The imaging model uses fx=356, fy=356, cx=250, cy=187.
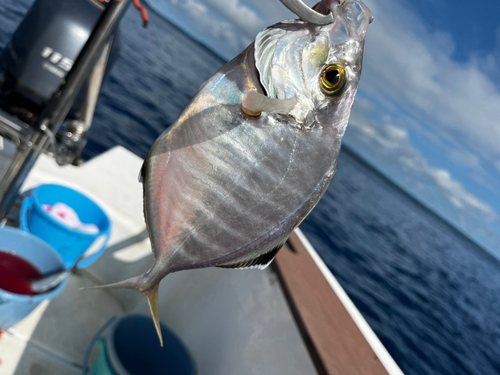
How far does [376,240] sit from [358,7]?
76.2 feet

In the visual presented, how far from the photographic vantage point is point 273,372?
7.04ft

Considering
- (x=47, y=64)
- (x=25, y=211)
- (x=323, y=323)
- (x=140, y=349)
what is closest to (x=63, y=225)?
(x=25, y=211)

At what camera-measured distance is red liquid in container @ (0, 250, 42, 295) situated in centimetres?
224

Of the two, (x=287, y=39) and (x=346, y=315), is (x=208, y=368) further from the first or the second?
(x=287, y=39)

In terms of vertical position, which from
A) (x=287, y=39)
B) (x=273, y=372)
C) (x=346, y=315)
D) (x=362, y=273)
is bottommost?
(x=362, y=273)

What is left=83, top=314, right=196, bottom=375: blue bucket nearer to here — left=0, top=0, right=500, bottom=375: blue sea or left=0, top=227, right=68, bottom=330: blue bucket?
left=0, top=227, right=68, bottom=330: blue bucket

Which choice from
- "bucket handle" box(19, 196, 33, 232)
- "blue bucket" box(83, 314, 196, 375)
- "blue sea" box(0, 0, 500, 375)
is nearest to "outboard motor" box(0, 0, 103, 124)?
"bucket handle" box(19, 196, 33, 232)

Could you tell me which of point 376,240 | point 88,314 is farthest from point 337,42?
point 376,240

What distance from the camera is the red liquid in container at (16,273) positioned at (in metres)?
2.24

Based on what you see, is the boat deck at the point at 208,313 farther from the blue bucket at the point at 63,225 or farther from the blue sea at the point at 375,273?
the blue sea at the point at 375,273

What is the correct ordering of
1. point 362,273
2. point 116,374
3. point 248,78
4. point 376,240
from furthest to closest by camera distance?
point 376,240
point 362,273
point 116,374
point 248,78

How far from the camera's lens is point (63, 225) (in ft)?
9.30

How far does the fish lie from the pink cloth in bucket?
242 cm

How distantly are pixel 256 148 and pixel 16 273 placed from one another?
2304 millimetres
